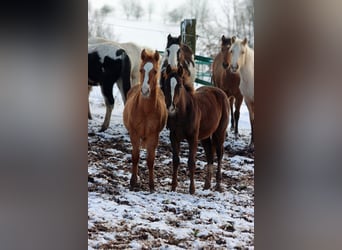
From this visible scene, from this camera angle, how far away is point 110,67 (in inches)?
102

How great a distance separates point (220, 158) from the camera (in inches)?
103

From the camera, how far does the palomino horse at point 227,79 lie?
2572mm

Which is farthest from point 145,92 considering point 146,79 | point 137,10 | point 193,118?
point 137,10

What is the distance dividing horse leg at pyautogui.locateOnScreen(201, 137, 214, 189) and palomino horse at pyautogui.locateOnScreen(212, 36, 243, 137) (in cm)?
18

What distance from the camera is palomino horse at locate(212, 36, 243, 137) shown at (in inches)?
101

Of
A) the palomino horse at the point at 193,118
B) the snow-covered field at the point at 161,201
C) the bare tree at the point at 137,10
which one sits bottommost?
the snow-covered field at the point at 161,201

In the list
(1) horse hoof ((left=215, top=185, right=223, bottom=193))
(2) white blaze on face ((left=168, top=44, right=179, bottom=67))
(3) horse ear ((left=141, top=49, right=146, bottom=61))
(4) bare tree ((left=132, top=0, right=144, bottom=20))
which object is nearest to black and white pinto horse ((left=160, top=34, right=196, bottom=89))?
(2) white blaze on face ((left=168, top=44, right=179, bottom=67))

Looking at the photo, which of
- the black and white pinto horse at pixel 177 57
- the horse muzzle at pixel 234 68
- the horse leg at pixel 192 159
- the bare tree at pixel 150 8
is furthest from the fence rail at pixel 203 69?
the horse leg at pixel 192 159

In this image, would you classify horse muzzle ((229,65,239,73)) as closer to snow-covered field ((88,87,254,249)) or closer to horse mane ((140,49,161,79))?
snow-covered field ((88,87,254,249))

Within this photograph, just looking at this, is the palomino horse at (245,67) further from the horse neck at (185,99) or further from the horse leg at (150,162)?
the horse leg at (150,162)

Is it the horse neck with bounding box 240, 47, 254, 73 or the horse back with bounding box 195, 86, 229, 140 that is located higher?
the horse neck with bounding box 240, 47, 254, 73

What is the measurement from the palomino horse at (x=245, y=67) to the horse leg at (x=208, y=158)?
26cm
